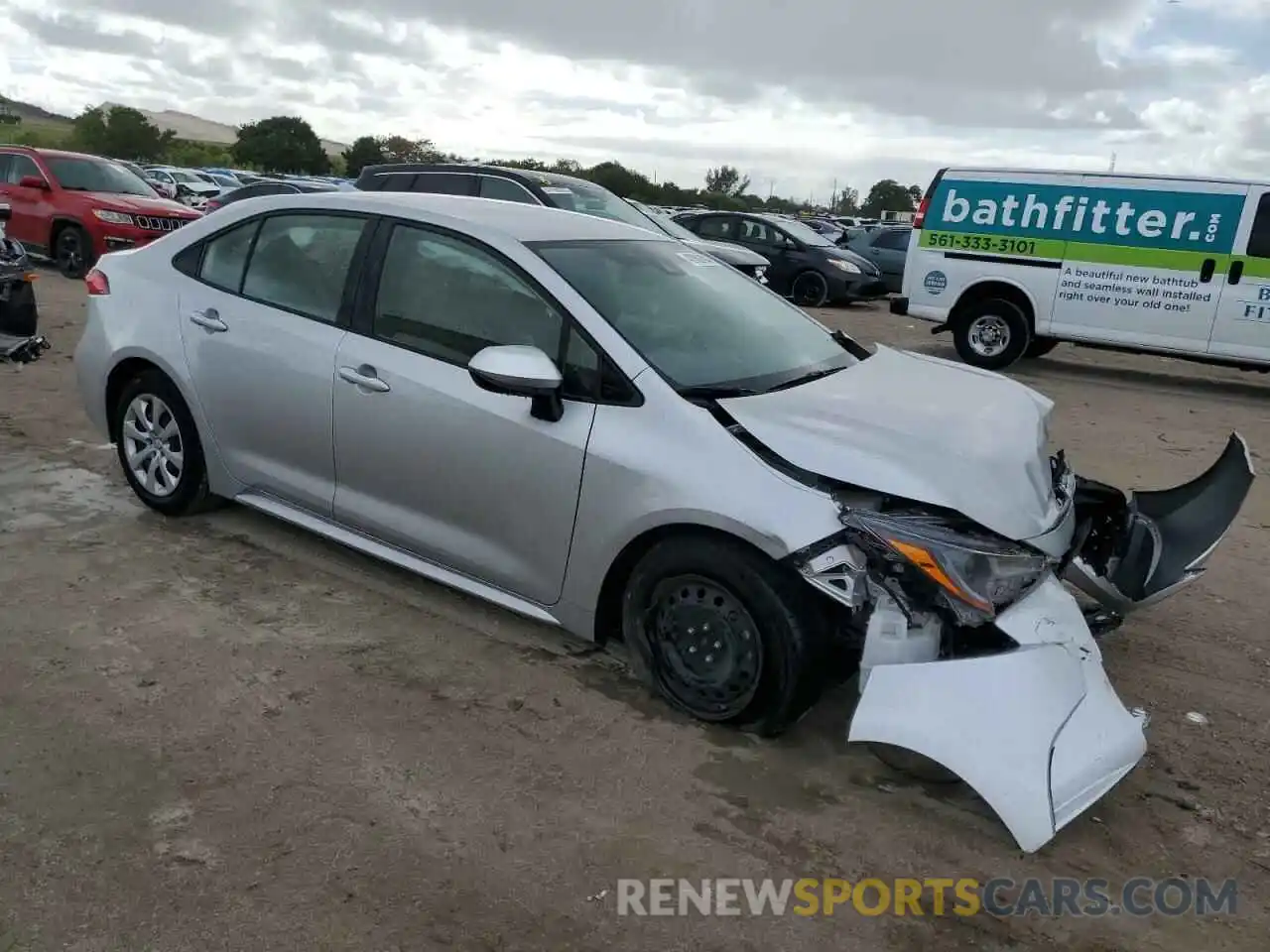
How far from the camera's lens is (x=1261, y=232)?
9703mm

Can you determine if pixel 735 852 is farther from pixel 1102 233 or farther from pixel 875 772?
pixel 1102 233

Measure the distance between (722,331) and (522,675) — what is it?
4.91 ft

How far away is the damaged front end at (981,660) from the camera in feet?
8.93

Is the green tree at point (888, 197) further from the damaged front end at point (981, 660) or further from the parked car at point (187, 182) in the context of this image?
the damaged front end at point (981, 660)

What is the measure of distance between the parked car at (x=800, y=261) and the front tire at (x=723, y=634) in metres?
14.1

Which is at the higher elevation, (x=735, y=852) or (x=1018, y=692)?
(x=1018, y=692)

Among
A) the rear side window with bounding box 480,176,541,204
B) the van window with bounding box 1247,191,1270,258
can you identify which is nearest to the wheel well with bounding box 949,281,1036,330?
the van window with bounding box 1247,191,1270,258

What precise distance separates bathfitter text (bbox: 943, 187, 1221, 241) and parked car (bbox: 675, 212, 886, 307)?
18.9 feet

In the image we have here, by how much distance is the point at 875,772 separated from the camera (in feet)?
10.7

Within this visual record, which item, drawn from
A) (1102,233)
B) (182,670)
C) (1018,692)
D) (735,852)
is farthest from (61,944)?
(1102,233)

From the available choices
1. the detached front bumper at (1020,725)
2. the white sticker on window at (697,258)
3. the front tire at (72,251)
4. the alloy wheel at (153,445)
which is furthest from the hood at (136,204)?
the detached front bumper at (1020,725)

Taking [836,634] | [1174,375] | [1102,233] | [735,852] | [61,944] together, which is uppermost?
[1102,233]

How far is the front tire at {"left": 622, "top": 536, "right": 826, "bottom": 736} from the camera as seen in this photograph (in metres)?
3.12

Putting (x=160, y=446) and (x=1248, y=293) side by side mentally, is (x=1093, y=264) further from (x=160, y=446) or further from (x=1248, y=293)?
(x=160, y=446)
